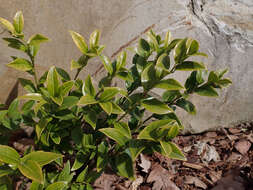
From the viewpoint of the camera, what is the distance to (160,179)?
7.26ft

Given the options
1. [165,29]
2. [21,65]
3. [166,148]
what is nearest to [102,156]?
[166,148]

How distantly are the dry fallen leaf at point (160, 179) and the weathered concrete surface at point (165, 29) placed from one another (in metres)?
→ 0.49

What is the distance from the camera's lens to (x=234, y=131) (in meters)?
2.63

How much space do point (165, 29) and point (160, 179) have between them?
1.24m

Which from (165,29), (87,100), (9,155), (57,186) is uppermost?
(165,29)

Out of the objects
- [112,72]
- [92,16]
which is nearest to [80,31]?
[92,16]

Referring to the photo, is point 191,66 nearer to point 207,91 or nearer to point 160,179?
point 207,91

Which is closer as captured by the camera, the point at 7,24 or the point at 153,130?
the point at 153,130

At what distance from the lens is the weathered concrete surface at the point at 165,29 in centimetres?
199

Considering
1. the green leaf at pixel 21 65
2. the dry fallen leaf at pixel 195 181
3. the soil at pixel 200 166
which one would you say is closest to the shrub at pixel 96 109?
the green leaf at pixel 21 65

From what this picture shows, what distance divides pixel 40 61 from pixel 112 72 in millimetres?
659

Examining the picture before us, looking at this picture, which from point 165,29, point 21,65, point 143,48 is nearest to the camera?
point 21,65

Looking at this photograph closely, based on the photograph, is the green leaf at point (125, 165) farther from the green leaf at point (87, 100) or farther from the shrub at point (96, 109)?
the green leaf at point (87, 100)

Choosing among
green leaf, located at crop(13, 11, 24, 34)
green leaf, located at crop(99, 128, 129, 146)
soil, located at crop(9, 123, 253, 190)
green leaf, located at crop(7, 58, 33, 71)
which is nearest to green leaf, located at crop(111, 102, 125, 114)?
green leaf, located at crop(99, 128, 129, 146)
